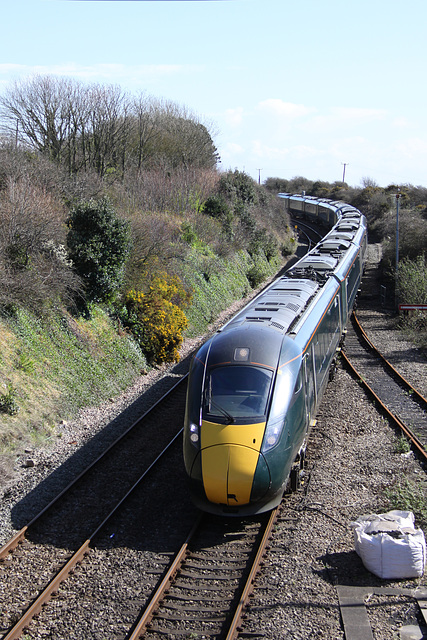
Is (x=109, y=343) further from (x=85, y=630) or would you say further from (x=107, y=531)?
(x=85, y=630)

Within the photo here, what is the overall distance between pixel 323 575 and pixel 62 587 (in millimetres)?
3340

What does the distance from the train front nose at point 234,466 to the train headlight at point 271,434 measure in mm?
85

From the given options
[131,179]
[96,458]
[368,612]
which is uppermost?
[131,179]

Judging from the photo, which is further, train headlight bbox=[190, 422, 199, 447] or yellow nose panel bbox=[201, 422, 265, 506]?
train headlight bbox=[190, 422, 199, 447]

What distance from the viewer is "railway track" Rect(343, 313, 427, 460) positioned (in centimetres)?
1205

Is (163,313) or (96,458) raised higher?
(163,313)

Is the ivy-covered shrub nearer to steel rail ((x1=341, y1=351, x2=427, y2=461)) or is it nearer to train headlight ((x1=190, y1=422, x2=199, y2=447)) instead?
steel rail ((x1=341, y1=351, x2=427, y2=461))

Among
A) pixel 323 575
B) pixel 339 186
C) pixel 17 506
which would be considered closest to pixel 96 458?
pixel 17 506

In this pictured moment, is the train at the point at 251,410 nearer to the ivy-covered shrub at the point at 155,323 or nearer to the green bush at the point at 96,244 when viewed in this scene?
the green bush at the point at 96,244

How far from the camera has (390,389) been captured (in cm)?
1518

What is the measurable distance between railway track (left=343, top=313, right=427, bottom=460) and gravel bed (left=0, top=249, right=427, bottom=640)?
1.36 feet

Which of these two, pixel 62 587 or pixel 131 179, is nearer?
pixel 62 587

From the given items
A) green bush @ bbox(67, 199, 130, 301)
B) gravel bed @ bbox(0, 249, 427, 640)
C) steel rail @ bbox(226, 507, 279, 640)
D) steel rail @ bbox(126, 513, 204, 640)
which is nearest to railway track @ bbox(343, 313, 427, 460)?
gravel bed @ bbox(0, 249, 427, 640)

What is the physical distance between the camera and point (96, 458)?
424 inches
